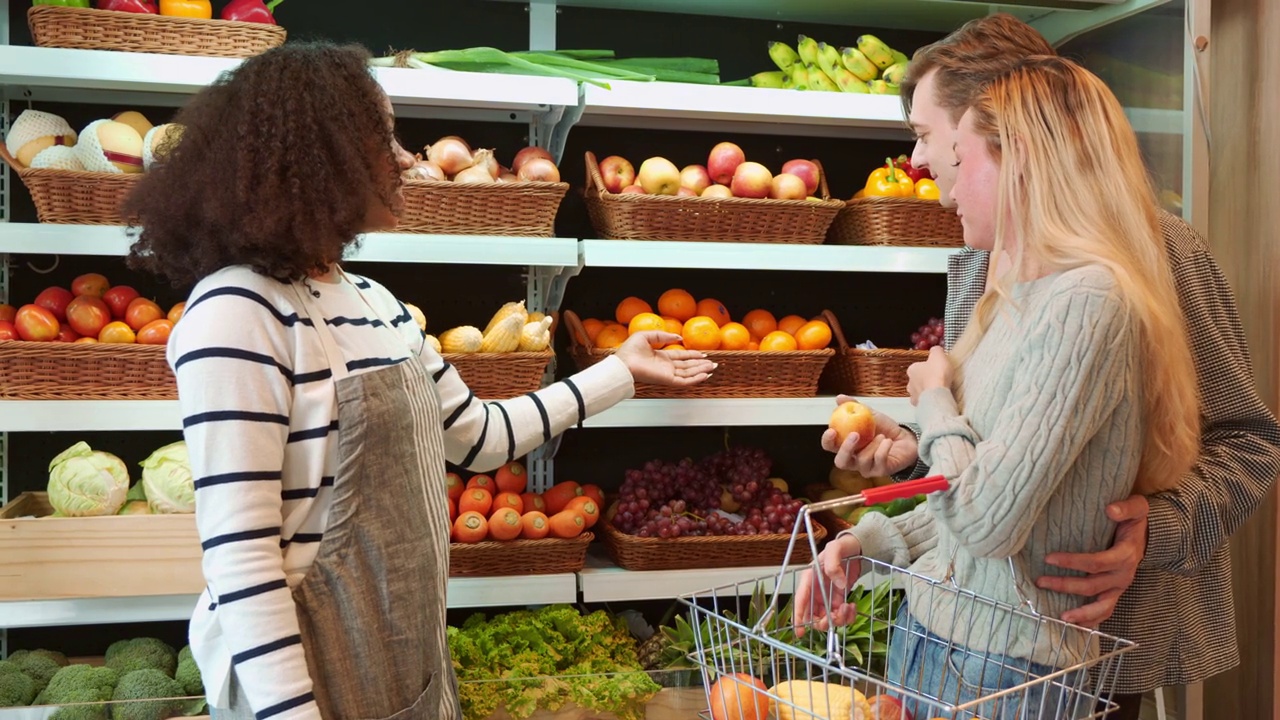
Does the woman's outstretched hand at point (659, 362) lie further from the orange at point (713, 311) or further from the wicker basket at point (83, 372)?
the wicker basket at point (83, 372)

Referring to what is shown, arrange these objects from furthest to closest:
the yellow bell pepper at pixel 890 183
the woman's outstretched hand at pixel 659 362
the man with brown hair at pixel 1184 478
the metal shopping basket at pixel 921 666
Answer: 1. the yellow bell pepper at pixel 890 183
2. the woman's outstretched hand at pixel 659 362
3. the man with brown hair at pixel 1184 478
4. the metal shopping basket at pixel 921 666

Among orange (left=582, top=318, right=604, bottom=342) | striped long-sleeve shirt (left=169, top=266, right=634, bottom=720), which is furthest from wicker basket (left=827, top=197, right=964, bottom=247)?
striped long-sleeve shirt (left=169, top=266, right=634, bottom=720)

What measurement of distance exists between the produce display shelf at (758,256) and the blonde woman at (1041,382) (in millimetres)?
1181

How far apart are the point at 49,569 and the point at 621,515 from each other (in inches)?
50.8

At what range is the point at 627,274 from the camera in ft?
10.0

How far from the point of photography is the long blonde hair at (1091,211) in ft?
4.06

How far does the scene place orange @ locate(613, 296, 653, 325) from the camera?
2.78 metres

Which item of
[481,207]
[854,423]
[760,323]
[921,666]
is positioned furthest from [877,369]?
[921,666]

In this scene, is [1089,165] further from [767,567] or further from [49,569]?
[49,569]

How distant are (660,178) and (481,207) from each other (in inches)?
18.5

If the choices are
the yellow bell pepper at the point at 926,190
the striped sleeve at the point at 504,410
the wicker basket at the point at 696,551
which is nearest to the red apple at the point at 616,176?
the striped sleeve at the point at 504,410

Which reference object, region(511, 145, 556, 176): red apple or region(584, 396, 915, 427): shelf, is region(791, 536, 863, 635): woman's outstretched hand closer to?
region(584, 396, 915, 427): shelf

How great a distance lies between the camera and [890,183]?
2.82 metres

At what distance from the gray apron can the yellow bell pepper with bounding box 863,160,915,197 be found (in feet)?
5.36
